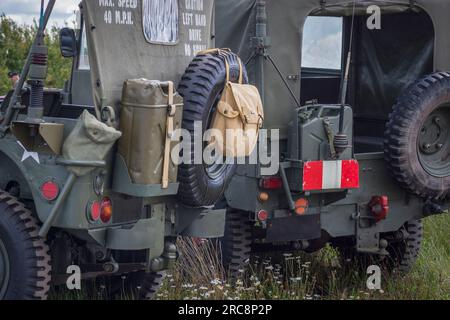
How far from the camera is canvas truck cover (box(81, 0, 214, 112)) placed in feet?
18.0

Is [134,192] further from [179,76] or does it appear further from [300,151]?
[300,151]

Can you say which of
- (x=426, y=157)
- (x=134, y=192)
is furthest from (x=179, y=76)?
(x=426, y=157)

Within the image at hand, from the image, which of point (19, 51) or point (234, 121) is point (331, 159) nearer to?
point (234, 121)

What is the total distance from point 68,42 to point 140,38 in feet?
1.99

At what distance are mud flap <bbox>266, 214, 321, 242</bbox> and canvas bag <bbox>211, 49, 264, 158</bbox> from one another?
4.68 feet

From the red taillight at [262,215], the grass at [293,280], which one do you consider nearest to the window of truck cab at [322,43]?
the grass at [293,280]

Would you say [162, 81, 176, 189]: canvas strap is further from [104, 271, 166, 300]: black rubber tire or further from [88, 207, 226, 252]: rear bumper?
[104, 271, 166, 300]: black rubber tire

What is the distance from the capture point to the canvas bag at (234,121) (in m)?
5.79

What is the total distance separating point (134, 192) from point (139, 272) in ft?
3.80

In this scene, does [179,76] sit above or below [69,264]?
above

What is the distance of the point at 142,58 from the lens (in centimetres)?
581

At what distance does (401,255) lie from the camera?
817cm

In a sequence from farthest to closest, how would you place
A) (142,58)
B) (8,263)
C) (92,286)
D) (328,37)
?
(328,37) → (92,286) → (142,58) → (8,263)

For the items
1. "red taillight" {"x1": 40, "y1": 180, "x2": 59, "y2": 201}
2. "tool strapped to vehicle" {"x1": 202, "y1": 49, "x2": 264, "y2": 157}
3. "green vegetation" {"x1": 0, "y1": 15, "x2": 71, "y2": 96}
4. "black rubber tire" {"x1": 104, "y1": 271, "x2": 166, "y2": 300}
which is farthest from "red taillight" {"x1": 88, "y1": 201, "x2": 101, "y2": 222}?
"green vegetation" {"x1": 0, "y1": 15, "x2": 71, "y2": 96}
